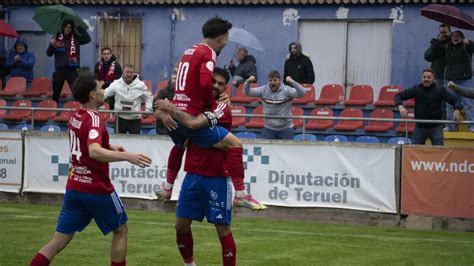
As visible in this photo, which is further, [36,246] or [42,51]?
[42,51]

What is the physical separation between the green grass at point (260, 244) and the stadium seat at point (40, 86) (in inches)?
317

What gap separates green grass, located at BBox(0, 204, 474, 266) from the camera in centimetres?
1184

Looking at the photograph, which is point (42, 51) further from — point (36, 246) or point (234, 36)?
point (36, 246)

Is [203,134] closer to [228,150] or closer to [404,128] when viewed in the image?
[228,150]

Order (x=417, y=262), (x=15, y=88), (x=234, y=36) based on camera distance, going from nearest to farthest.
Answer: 1. (x=417, y=262)
2. (x=234, y=36)
3. (x=15, y=88)

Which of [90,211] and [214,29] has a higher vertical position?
[214,29]

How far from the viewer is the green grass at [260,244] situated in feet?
38.8

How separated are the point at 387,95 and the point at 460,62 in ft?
9.64

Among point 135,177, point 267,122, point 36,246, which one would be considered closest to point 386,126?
point 267,122

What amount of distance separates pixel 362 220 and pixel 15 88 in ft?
37.2

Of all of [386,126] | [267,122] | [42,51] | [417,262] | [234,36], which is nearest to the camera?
[417,262]

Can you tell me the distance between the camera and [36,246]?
12578mm

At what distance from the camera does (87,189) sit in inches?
360

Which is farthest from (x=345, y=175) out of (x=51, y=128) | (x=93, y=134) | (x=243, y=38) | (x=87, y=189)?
(x=93, y=134)
